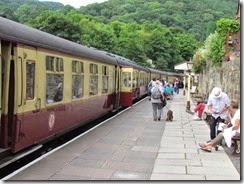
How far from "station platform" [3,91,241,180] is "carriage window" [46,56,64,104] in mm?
1218

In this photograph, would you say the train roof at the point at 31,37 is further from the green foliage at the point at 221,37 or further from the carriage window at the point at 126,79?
the carriage window at the point at 126,79

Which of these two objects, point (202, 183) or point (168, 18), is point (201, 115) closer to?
point (202, 183)

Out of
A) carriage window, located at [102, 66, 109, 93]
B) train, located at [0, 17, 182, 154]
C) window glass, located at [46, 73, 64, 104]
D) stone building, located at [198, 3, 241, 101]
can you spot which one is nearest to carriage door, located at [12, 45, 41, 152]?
train, located at [0, 17, 182, 154]

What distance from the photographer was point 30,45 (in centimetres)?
812

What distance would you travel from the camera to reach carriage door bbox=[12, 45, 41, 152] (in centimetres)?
750

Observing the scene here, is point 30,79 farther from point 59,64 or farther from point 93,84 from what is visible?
point 93,84

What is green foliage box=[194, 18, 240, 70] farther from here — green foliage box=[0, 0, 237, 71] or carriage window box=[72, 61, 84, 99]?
carriage window box=[72, 61, 84, 99]

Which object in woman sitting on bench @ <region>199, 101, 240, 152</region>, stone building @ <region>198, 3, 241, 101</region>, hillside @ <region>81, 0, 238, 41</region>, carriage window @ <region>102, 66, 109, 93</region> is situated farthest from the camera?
hillside @ <region>81, 0, 238, 41</region>

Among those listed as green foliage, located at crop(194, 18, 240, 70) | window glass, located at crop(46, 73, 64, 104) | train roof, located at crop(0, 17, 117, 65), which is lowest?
window glass, located at crop(46, 73, 64, 104)

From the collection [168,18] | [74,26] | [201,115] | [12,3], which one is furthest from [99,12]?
[201,115]

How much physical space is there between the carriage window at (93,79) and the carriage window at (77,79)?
127 centimetres

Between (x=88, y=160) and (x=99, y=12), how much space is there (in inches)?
4649

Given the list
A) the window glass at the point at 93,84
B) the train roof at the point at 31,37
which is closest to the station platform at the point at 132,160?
the window glass at the point at 93,84

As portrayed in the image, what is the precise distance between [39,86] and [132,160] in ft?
8.07
